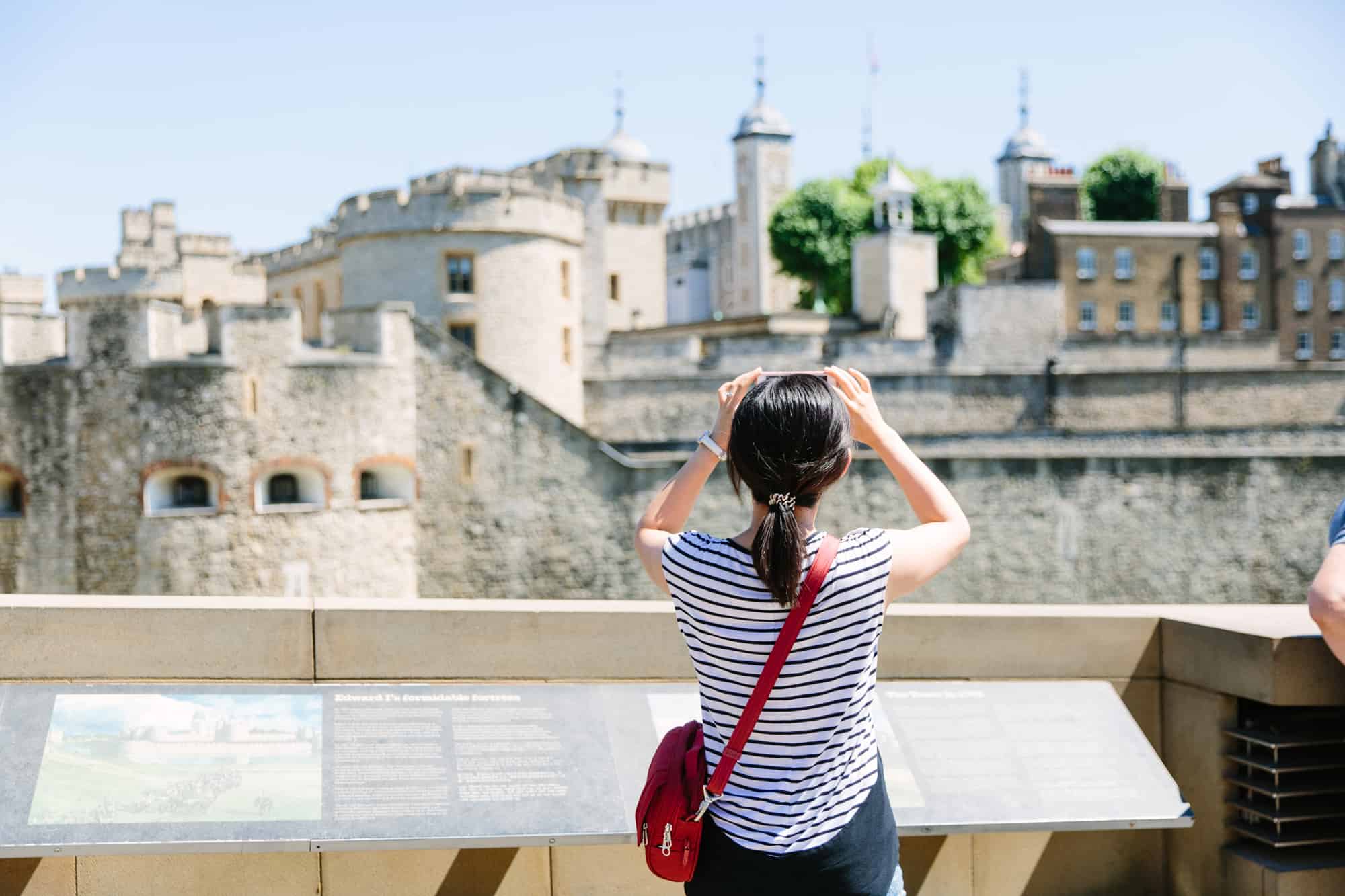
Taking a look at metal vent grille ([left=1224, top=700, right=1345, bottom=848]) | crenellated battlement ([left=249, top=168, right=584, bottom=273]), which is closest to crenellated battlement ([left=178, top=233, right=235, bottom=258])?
crenellated battlement ([left=249, top=168, right=584, bottom=273])

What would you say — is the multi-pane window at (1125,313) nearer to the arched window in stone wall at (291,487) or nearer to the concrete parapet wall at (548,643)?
the arched window in stone wall at (291,487)

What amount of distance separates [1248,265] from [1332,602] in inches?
1817

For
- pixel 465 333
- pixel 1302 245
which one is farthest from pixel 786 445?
pixel 1302 245

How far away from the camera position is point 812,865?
2865 mm

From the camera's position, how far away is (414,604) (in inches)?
198

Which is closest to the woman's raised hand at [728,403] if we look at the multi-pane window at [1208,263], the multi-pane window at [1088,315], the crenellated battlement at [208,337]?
the crenellated battlement at [208,337]

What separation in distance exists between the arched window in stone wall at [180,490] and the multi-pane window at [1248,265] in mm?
35777

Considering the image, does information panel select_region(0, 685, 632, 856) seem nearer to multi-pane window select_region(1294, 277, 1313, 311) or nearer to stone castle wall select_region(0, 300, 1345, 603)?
stone castle wall select_region(0, 300, 1345, 603)

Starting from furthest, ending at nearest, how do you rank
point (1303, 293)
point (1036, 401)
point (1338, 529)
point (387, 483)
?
1. point (1303, 293)
2. point (1036, 401)
3. point (387, 483)
4. point (1338, 529)

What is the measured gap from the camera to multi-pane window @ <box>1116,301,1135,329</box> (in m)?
43.2

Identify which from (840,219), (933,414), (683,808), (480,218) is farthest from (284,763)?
(840,219)

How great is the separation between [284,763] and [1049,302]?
3269cm

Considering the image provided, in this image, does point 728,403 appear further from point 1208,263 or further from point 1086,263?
point 1208,263

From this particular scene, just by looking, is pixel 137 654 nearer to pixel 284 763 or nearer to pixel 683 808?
pixel 284 763
